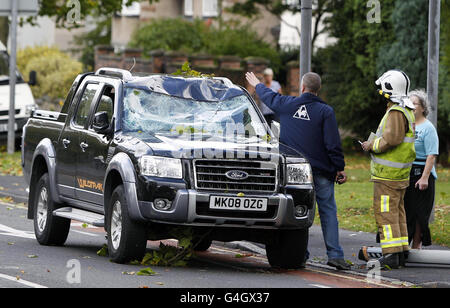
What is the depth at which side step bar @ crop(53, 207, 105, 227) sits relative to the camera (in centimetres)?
1129

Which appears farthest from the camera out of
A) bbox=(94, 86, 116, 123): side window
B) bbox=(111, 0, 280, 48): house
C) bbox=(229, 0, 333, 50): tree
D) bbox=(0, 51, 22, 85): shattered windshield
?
bbox=(111, 0, 280, 48): house

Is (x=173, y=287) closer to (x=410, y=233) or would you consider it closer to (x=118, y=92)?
(x=118, y=92)

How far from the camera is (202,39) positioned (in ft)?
124

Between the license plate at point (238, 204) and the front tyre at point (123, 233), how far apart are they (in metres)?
0.77

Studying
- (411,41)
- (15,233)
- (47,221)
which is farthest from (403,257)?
(411,41)

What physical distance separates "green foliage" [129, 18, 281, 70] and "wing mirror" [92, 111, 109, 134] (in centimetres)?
2507

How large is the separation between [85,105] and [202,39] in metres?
25.7

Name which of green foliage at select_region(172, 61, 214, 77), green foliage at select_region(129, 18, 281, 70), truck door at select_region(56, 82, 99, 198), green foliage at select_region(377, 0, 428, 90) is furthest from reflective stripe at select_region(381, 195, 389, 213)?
green foliage at select_region(129, 18, 281, 70)

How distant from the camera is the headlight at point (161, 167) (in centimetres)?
1031

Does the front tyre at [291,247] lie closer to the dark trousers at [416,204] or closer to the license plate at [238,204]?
the license plate at [238,204]

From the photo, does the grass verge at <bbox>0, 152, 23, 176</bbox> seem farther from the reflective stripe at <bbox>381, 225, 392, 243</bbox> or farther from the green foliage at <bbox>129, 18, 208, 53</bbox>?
the green foliage at <bbox>129, 18, 208, 53</bbox>

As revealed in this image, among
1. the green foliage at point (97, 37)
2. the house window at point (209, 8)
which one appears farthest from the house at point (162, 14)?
the green foliage at point (97, 37)

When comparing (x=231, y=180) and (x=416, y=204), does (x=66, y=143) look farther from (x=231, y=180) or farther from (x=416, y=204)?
(x=416, y=204)

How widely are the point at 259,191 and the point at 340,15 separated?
75.3 feet
